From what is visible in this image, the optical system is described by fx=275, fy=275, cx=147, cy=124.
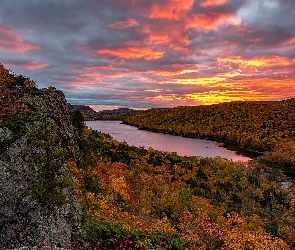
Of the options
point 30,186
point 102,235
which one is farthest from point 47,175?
point 102,235

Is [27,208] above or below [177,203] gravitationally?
above

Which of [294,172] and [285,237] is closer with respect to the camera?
[285,237]

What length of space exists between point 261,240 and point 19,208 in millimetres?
38135

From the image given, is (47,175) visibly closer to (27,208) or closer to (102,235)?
(27,208)

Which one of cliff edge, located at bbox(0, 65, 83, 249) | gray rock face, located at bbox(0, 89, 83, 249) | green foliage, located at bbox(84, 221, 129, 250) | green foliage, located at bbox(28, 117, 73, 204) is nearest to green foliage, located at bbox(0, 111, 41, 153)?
cliff edge, located at bbox(0, 65, 83, 249)

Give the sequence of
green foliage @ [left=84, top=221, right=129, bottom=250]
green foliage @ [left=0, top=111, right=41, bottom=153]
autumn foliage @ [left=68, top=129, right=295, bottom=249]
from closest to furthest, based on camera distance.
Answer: green foliage @ [left=84, top=221, right=129, bottom=250], green foliage @ [left=0, top=111, right=41, bottom=153], autumn foliage @ [left=68, top=129, right=295, bottom=249]

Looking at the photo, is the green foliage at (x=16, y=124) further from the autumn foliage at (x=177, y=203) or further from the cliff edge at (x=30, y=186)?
the autumn foliage at (x=177, y=203)

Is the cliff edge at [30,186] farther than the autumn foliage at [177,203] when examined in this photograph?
No

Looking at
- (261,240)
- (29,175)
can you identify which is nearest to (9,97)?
(29,175)

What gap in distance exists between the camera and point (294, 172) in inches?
5517

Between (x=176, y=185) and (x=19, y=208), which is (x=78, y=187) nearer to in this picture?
(x=19, y=208)

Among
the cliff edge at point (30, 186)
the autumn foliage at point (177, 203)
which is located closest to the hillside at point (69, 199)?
the cliff edge at point (30, 186)

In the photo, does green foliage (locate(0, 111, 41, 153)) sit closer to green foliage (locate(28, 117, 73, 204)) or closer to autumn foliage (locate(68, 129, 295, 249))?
green foliage (locate(28, 117, 73, 204))

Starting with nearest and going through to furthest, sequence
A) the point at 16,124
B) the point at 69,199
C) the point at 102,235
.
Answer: the point at 102,235 → the point at 16,124 → the point at 69,199
